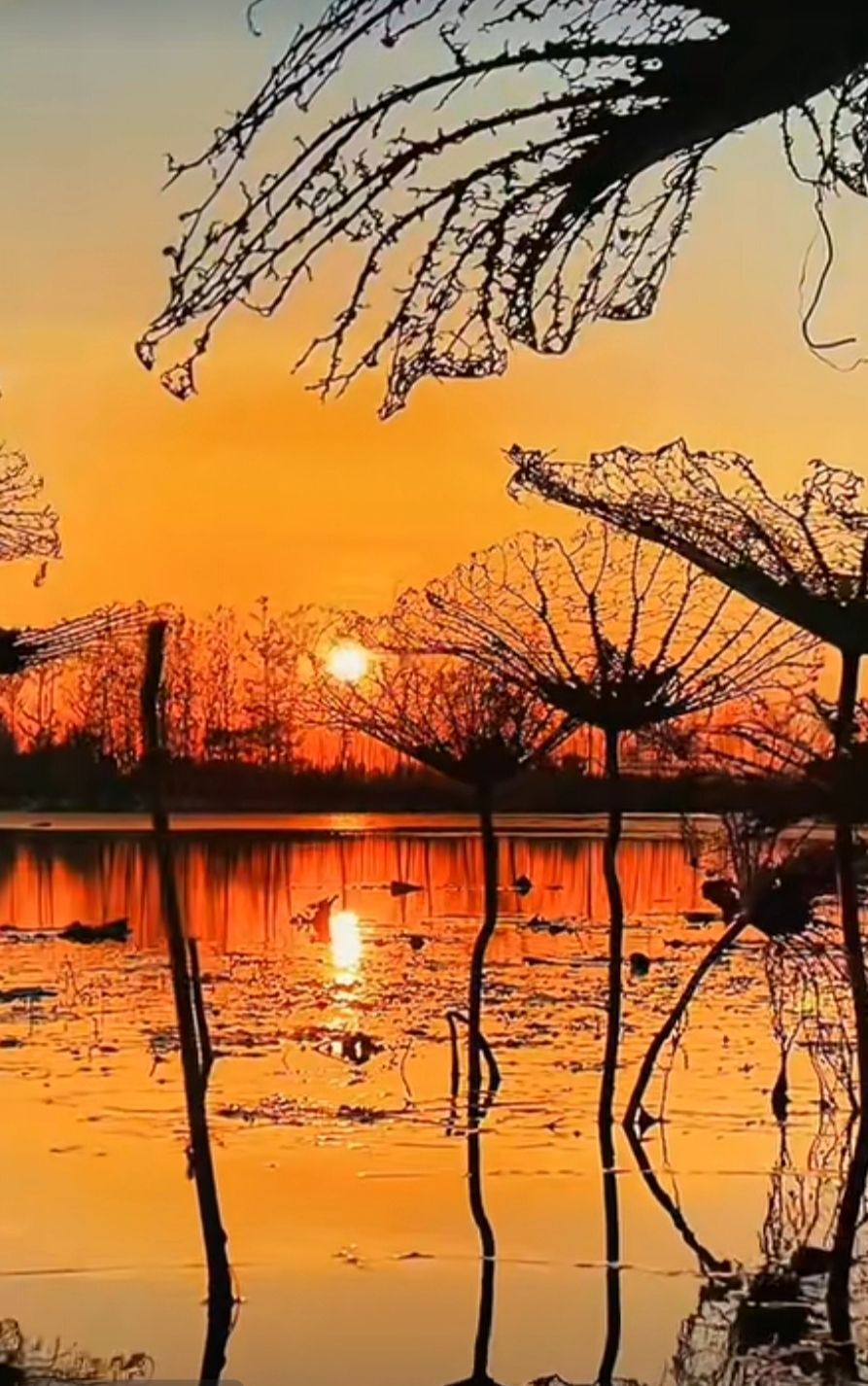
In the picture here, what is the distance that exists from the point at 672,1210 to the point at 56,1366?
4.67m

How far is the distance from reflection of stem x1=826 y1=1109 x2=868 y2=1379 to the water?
0.50 m

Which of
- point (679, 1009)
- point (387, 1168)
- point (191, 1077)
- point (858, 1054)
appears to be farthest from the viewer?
point (387, 1168)

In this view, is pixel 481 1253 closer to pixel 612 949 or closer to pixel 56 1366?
pixel 56 1366

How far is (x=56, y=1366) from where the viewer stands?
316 inches

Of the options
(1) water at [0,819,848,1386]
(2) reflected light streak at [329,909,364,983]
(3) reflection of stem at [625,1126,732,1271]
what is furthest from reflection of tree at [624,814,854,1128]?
(2) reflected light streak at [329,909,364,983]

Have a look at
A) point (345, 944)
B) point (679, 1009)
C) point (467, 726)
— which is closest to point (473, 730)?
point (467, 726)

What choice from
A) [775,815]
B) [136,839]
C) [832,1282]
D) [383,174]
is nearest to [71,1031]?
[832,1282]

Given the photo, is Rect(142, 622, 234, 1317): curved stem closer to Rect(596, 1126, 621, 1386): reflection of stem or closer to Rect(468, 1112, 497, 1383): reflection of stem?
Rect(468, 1112, 497, 1383): reflection of stem

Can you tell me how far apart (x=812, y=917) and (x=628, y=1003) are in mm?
10663

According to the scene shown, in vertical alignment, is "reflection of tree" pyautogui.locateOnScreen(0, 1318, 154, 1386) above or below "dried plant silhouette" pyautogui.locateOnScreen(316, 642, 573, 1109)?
below

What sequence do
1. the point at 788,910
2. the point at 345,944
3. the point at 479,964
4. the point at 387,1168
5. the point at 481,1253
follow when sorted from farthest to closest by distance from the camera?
the point at 345,944 < the point at 479,964 < the point at 387,1168 < the point at 788,910 < the point at 481,1253

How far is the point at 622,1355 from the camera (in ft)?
28.0

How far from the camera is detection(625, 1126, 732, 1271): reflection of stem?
10.4 meters

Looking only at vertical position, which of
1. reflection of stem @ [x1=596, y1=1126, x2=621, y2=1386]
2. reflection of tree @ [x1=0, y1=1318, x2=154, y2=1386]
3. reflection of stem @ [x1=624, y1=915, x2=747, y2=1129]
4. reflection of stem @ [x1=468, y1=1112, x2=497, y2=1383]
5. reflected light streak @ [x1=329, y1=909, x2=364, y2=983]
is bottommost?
reflection of stem @ [x1=596, y1=1126, x2=621, y2=1386]
